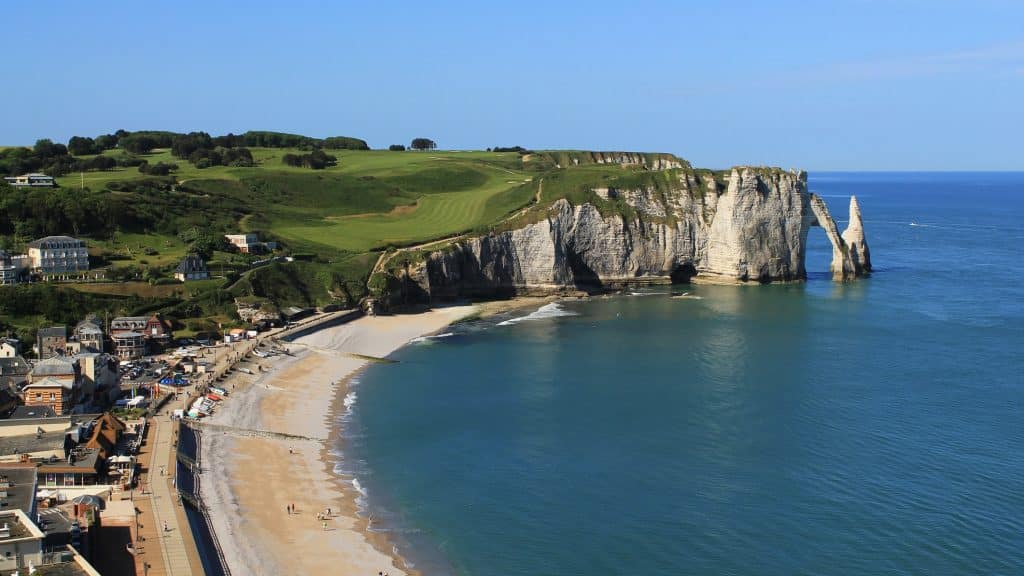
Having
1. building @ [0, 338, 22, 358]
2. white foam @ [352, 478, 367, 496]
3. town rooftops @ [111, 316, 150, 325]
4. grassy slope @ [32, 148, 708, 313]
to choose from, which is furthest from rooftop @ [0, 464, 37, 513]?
grassy slope @ [32, 148, 708, 313]

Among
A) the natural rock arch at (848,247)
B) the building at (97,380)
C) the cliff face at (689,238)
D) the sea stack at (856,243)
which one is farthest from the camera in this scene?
the sea stack at (856,243)

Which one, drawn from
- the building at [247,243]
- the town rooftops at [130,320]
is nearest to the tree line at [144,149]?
the building at [247,243]

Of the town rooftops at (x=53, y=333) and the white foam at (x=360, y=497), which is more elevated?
the town rooftops at (x=53, y=333)

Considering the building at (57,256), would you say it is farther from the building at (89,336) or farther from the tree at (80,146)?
the tree at (80,146)

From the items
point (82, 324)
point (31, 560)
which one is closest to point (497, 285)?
point (82, 324)

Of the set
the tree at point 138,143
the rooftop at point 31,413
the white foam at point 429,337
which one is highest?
the tree at point 138,143

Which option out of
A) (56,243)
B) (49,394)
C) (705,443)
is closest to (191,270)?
(56,243)

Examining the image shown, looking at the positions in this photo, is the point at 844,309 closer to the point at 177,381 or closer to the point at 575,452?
the point at 575,452
